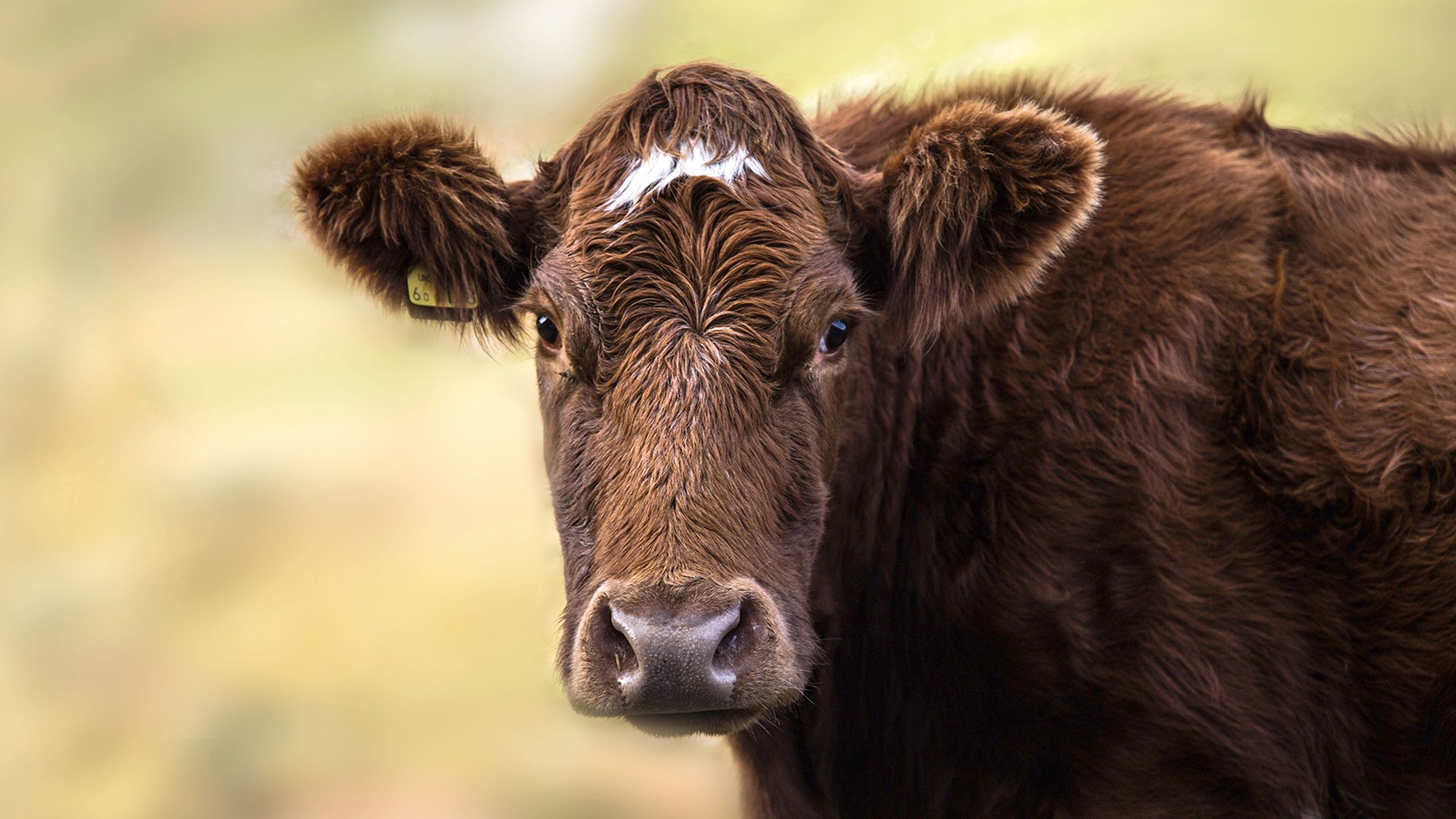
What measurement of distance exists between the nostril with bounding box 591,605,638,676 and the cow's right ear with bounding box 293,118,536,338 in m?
1.15

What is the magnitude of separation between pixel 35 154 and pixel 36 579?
294cm

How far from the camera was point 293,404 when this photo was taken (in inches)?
288

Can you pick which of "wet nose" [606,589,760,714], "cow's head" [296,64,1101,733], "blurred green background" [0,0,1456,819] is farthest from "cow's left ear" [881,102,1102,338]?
"blurred green background" [0,0,1456,819]

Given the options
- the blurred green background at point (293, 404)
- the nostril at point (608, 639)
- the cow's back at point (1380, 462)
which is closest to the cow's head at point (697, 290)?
the nostril at point (608, 639)

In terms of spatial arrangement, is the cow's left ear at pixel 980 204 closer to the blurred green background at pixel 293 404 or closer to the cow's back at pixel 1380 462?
the cow's back at pixel 1380 462

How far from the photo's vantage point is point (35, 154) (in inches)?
289

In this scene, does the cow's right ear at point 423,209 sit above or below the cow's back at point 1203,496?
above

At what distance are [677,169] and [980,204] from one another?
83cm

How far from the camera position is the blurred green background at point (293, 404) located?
21.7 ft

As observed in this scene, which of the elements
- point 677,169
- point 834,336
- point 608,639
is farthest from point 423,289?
point 608,639

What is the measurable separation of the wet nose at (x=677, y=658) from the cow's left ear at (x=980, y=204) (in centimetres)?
118

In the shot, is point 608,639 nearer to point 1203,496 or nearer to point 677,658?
point 677,658

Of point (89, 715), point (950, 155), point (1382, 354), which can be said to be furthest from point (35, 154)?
point (1382, 354)

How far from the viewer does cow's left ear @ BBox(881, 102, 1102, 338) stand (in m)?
2.82
